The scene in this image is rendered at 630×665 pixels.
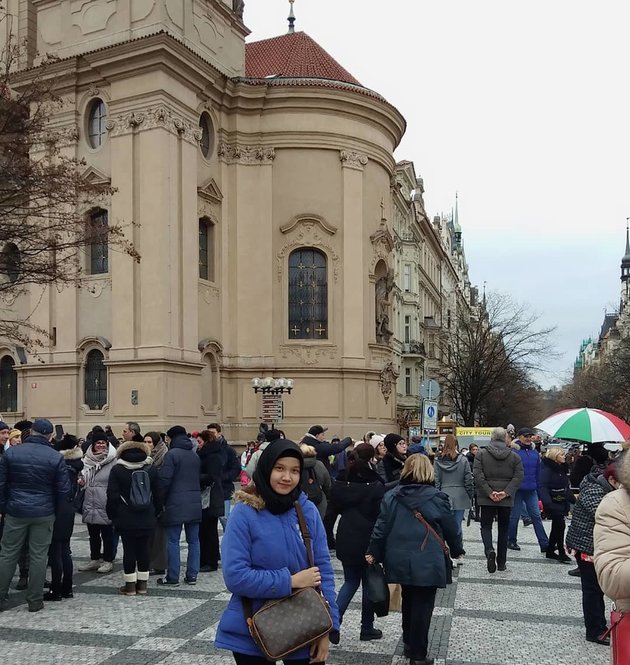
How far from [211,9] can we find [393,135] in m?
9.81

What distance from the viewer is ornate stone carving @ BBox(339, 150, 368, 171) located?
35.2 m

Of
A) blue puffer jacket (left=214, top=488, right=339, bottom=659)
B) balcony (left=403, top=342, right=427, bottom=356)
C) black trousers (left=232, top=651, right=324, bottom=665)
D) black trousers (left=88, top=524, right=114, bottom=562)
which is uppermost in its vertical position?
balcony (left=403, top=342, right=427, bottom=356)

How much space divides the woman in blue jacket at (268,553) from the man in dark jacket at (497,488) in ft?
25.2

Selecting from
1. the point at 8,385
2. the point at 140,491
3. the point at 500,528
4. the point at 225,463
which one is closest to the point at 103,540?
the point at 225,463

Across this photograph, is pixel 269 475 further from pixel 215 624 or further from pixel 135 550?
pixel 135 550

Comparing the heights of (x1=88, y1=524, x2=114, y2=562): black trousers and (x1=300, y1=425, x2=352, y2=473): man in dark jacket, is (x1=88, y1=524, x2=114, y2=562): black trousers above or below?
below

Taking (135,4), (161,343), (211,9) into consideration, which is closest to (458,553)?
(161,343)

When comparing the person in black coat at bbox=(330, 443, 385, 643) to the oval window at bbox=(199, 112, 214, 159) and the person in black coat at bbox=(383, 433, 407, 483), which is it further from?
the oval window at bbox=(199, 112, 214, 159)

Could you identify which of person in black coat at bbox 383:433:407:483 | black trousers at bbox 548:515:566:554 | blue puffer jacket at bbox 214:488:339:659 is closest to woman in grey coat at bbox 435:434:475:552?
black trousers at bbox 548:515:566:554

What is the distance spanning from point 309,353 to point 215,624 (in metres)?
25.9

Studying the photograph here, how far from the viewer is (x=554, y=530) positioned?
12547 millimetres

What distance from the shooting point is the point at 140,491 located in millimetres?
9789

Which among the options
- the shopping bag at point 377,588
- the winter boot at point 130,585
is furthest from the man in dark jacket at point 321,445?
the shopping bag at point 377,588

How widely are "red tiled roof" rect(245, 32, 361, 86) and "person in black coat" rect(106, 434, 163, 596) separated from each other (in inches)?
1141
